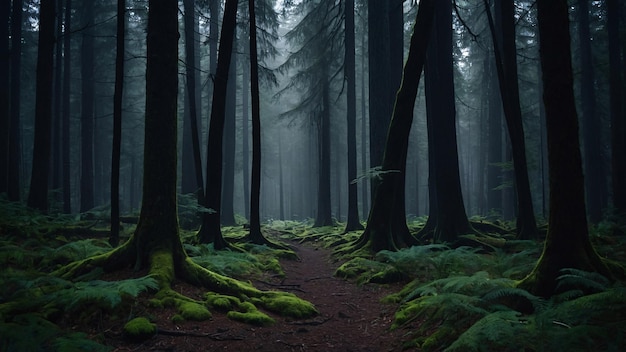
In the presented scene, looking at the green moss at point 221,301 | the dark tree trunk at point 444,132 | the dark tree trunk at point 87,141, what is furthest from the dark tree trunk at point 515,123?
the dark tree trunk at point 87,141

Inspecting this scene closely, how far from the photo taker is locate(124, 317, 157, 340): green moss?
438cm

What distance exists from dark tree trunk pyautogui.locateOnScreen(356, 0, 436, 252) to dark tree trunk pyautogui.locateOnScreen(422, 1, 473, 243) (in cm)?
138

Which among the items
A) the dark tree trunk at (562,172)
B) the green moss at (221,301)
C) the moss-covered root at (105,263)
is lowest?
the green moss at (221,301)

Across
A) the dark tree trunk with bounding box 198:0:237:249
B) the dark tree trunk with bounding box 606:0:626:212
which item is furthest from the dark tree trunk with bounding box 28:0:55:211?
the dark tree trunk with bounding box 606:0:626:212

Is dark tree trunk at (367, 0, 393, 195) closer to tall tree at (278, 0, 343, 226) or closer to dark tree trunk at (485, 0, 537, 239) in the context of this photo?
dark tree trunk at (485, 0, 537, 239)

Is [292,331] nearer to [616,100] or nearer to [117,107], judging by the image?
[117,107]

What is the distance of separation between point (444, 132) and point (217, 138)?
22.4ft

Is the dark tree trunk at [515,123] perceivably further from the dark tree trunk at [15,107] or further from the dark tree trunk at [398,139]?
the dark tree trunk at [15,107]

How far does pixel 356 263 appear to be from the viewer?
30.6 feet

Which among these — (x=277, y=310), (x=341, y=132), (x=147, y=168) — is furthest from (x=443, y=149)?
(x=341, y=132)

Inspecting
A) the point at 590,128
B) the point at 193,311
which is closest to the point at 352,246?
the point at 193,311

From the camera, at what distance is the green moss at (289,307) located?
19.5ft

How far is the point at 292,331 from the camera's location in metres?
5.27

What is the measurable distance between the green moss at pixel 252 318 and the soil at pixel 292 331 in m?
0.09
